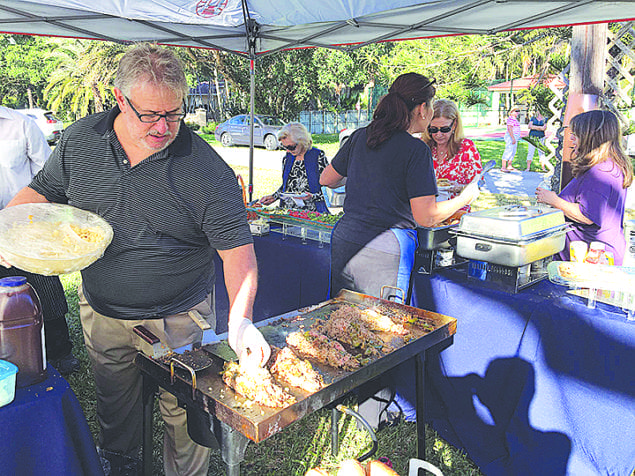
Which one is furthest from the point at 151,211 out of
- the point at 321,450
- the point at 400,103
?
the point at 321,450

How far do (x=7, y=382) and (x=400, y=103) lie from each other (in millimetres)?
1997

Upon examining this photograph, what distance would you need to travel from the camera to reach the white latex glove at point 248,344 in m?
1.59

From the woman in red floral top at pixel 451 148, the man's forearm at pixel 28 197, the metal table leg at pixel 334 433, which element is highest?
the woman in red floral top at pixel 451 148

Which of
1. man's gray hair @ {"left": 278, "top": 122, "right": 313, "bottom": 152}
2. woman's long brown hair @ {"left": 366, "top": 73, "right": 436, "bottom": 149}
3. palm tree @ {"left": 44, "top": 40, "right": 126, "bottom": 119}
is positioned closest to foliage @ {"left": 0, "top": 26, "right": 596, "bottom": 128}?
palm tree @ {"left": 44, "top": 40, "right": 126, "bottom": 119}

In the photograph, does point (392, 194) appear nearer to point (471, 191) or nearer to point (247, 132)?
point (471, 191)

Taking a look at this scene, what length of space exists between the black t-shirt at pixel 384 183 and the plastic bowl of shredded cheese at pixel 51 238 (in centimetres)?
128

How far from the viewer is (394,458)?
2684 mm

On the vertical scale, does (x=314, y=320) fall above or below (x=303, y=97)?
below

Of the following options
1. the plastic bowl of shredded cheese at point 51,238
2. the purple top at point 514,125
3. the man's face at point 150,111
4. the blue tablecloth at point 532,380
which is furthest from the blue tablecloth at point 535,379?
the purple top at point 514,125

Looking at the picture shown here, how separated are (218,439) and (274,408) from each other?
0.22 meters

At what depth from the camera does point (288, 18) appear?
4078 millimetres

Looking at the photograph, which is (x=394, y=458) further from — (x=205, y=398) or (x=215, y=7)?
(x=215, y=7)

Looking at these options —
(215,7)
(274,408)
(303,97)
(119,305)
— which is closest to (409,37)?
(215,7)

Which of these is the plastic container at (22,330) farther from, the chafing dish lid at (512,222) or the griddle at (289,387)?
the chafing dish lid at (512,222)
